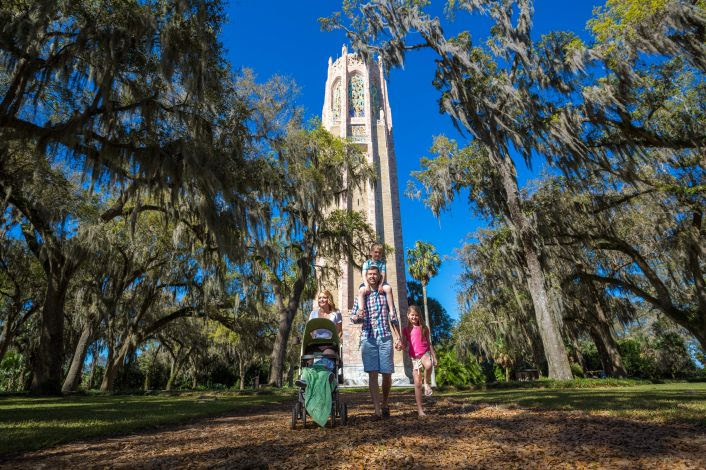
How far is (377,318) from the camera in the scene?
435 cm

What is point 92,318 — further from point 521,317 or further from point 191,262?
point 521,317

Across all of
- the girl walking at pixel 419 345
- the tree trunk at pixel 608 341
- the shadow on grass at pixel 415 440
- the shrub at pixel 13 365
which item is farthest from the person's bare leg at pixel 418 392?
the shrub at pixel 13 365

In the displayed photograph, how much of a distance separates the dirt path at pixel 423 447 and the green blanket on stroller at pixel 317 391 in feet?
0.64

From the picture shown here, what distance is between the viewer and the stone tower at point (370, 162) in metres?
25.4

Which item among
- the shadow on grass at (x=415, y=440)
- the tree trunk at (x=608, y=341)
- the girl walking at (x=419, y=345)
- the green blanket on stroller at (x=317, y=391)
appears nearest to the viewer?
the shadow on grass at (x=415, y=440)

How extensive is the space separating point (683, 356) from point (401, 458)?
125 ft

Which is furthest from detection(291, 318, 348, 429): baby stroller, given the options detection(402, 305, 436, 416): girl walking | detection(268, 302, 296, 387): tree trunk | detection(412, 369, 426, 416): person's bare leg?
detection(268, 302, 296, 387): tree trunk

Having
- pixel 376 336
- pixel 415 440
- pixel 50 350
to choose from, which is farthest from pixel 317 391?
pixel 50 350

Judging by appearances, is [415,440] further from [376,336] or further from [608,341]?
[608,341]

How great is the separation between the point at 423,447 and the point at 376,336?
5.53 feet

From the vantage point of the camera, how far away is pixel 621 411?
13.0ft

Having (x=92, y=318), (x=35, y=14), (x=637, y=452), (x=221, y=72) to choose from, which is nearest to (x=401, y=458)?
(x=637, y=452)

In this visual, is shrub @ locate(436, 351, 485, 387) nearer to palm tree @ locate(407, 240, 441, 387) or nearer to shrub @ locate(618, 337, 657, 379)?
palm tree @ locate(407, 240, 441, 387)

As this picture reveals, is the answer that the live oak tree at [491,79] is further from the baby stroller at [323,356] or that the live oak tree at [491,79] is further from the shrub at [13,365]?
the shrub at [13,365]
